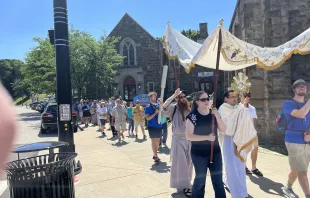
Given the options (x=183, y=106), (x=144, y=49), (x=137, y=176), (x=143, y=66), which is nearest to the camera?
(x=183, y=106)

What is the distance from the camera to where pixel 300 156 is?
4.01m

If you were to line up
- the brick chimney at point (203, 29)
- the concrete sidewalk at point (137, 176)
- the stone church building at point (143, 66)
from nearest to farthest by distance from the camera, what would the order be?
the concrete sidewalk at point (137, 176), the stone church building at point (143, 66), the brick chimney at point (203, 29)

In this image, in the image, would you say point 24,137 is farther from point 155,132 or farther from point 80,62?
point 80,62

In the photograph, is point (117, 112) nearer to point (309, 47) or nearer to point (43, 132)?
point (43, 132)

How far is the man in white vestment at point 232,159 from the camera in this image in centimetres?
420

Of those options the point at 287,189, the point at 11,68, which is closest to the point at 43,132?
the point at 287,189

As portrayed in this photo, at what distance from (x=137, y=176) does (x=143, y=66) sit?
84.0 feet

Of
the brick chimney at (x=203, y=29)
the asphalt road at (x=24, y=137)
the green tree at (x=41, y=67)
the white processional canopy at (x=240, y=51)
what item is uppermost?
the brick chimney at (x=203, y=29)

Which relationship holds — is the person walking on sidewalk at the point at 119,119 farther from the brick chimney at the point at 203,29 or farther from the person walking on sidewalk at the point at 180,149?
the brick chimney at the point at 203,29

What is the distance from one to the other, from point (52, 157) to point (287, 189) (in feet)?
12.2

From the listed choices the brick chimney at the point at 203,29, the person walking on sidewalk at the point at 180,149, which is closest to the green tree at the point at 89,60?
the brick chimney at the point at 203,29

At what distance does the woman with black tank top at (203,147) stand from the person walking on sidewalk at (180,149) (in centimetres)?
92

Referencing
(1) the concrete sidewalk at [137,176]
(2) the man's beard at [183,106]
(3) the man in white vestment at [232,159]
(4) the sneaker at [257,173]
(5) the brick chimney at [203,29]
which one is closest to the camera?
(3) the man in white vestment at [232,159]

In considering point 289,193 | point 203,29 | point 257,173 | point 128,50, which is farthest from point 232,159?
point 203,29
